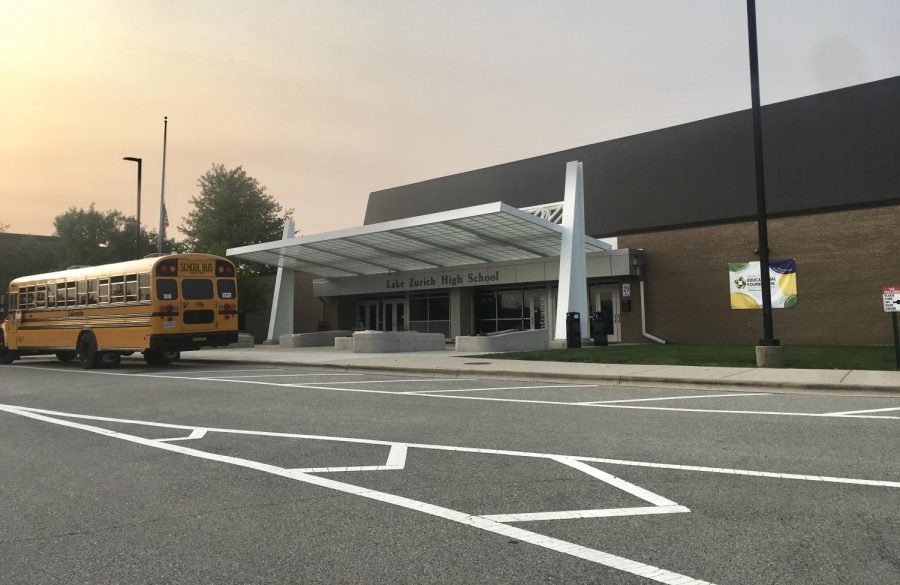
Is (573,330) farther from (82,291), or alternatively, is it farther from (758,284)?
(82,291)

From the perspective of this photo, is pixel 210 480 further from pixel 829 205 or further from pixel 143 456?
pixel 829 205

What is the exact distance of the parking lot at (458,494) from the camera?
362 cm

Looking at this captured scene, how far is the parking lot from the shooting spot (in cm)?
362

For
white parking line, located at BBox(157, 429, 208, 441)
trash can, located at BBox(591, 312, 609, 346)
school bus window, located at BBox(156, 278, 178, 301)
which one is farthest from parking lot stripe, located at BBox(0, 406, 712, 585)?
trash can, located at BBox(591, 312, 609, 346)

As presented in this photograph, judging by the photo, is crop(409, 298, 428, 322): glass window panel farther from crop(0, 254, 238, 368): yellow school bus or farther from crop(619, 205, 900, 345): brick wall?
crop(0, 254, 238, 368): yellow school bus

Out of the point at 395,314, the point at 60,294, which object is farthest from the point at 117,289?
the point at 395,314

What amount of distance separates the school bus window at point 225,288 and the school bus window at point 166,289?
1398mm

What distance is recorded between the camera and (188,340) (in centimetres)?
1898

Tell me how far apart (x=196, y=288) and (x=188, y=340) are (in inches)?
63.2

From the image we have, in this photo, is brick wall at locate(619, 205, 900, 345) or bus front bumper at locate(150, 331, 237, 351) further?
brick wall at locate(619, 205, 900, 345)

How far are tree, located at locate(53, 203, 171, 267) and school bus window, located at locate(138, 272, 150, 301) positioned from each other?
3479 cm

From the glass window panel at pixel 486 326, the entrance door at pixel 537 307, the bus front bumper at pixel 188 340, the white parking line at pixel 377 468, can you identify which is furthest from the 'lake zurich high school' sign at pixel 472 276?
the white parking line at pixel 377 468

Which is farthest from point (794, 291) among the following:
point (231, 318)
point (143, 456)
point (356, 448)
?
point (143, 456)

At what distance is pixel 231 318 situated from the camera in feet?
66.1
